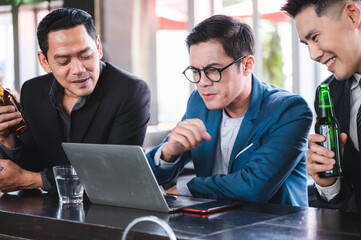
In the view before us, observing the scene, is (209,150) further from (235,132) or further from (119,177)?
(119,177)

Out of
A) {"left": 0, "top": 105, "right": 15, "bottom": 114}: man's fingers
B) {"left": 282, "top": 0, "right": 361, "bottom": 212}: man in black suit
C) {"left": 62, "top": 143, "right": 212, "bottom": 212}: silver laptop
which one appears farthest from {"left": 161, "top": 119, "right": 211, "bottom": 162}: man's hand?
{"left": 0, "top": 105, "right": 15, "bottom": 114}: man's fingers

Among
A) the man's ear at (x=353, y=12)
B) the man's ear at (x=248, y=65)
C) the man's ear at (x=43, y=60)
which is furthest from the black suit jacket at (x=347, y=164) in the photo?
the man's ear at (x=43, y=60)

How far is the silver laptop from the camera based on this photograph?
161cm

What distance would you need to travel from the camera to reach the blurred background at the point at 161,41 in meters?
5.75

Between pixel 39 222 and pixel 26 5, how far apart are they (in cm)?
592

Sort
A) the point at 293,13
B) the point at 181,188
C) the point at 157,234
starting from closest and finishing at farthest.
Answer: the point at 157,234 < the point at 293,13 < the point at 181,188

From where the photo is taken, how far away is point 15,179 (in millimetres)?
2213

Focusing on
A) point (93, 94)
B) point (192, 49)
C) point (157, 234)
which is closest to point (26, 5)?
point (93, 94)

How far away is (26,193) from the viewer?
2180mm

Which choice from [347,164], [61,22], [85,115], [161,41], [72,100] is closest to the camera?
[347,164]

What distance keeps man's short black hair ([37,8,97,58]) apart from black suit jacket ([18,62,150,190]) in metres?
0.25

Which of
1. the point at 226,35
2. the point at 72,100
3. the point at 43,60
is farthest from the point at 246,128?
the point at 43,60

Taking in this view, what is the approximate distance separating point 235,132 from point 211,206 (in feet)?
2.42

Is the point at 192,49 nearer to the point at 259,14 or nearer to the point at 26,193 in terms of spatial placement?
the point at 26,193
